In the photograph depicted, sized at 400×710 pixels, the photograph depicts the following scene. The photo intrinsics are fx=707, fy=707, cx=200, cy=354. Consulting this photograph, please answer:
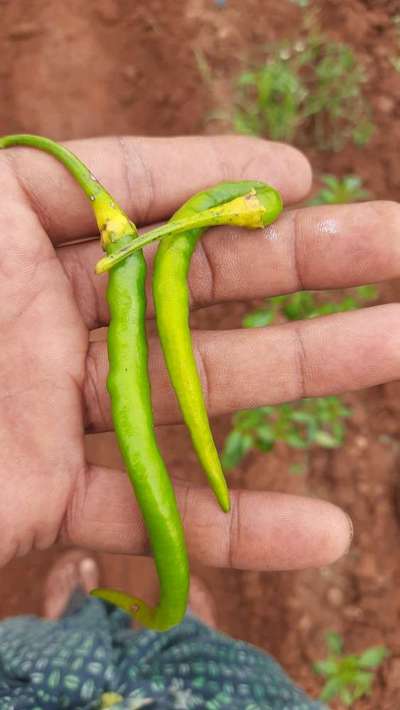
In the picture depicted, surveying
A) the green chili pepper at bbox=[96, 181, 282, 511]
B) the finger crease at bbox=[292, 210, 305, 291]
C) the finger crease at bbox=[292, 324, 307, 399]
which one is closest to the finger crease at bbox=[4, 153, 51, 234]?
the green chili pepper at bbox=[96, 181, 282, 511]

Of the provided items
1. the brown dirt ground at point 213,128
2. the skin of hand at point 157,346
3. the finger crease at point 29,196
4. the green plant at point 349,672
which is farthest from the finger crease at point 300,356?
the green plant at point 349,672

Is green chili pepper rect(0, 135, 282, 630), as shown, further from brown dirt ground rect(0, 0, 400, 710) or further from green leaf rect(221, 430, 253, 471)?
brown dirt ground rect(0, 0, 400, 710)

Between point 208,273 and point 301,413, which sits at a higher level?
point 208,273

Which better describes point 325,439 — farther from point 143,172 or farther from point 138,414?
point 143,172

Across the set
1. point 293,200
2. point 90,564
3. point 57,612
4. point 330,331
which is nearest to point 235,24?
point 293,200

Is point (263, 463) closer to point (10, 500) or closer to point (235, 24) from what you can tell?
point (10, 500)

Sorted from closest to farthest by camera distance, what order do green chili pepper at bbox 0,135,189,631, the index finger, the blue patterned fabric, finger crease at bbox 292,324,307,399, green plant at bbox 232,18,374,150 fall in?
green chili pepper at bbox 0,135,189,631 < the blue patterned fabric < finger crease at bbox 292,324,307,399 < the index finger < green plant at bbox 232,18,374,150

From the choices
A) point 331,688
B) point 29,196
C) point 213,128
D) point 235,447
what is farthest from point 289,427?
point 213,128
